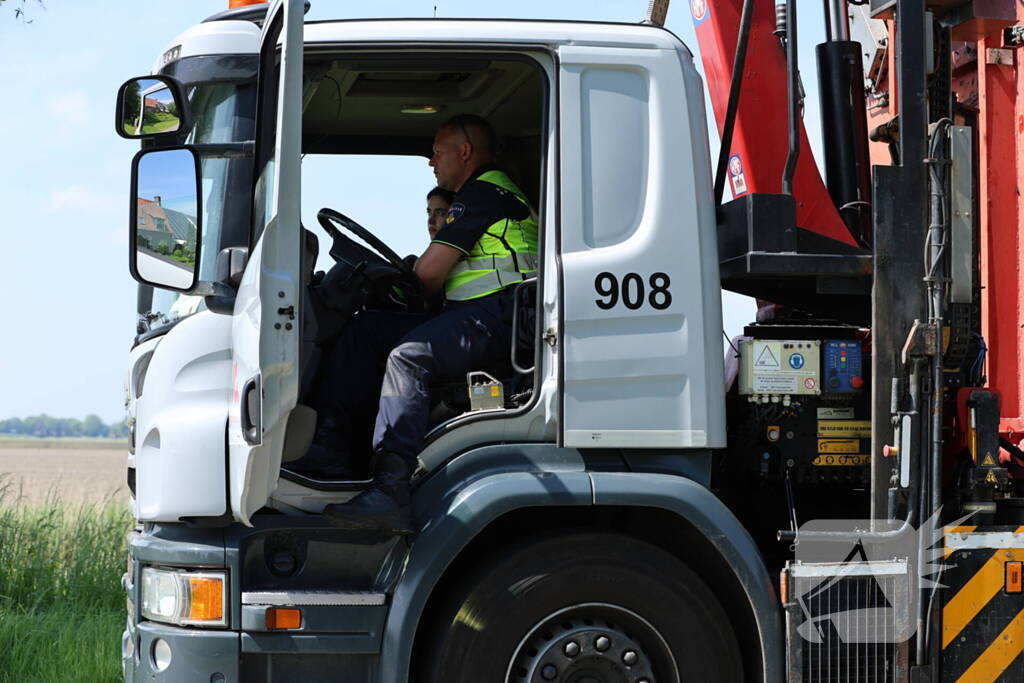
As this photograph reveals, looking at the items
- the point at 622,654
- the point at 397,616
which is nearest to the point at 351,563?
the point at 397,616

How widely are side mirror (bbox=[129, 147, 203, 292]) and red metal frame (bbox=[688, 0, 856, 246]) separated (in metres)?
2.00

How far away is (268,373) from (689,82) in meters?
1.77

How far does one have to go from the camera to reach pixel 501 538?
382 centimetres

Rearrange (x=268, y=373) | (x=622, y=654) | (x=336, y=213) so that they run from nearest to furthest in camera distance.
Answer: (x=268, y=373)
(x=622, y=654)
(x=336, y=213)

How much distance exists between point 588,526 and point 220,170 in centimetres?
170

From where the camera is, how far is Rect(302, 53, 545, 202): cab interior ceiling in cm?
396

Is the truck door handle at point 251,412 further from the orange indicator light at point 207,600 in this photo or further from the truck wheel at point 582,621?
the truck wheel at point 582,621

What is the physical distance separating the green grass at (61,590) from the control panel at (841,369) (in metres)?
3.90

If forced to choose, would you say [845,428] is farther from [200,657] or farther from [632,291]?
[200,657]

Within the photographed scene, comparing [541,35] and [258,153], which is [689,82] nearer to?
[541,35]

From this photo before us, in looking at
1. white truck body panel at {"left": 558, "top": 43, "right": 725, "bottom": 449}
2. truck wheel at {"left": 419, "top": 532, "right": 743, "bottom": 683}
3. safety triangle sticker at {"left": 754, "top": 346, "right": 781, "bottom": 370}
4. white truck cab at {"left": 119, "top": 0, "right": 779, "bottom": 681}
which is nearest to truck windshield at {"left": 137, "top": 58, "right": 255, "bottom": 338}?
white truck cab at {"left": 119, "top": 0, "right": 779, "bottom": 681}

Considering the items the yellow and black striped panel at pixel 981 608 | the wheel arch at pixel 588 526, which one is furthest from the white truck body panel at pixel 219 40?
Answer: the yellow and black striped panel at pixel 981 608

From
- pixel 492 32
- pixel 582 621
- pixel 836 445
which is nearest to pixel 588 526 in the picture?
pixel 582 621

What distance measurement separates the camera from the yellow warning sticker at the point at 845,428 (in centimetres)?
402
